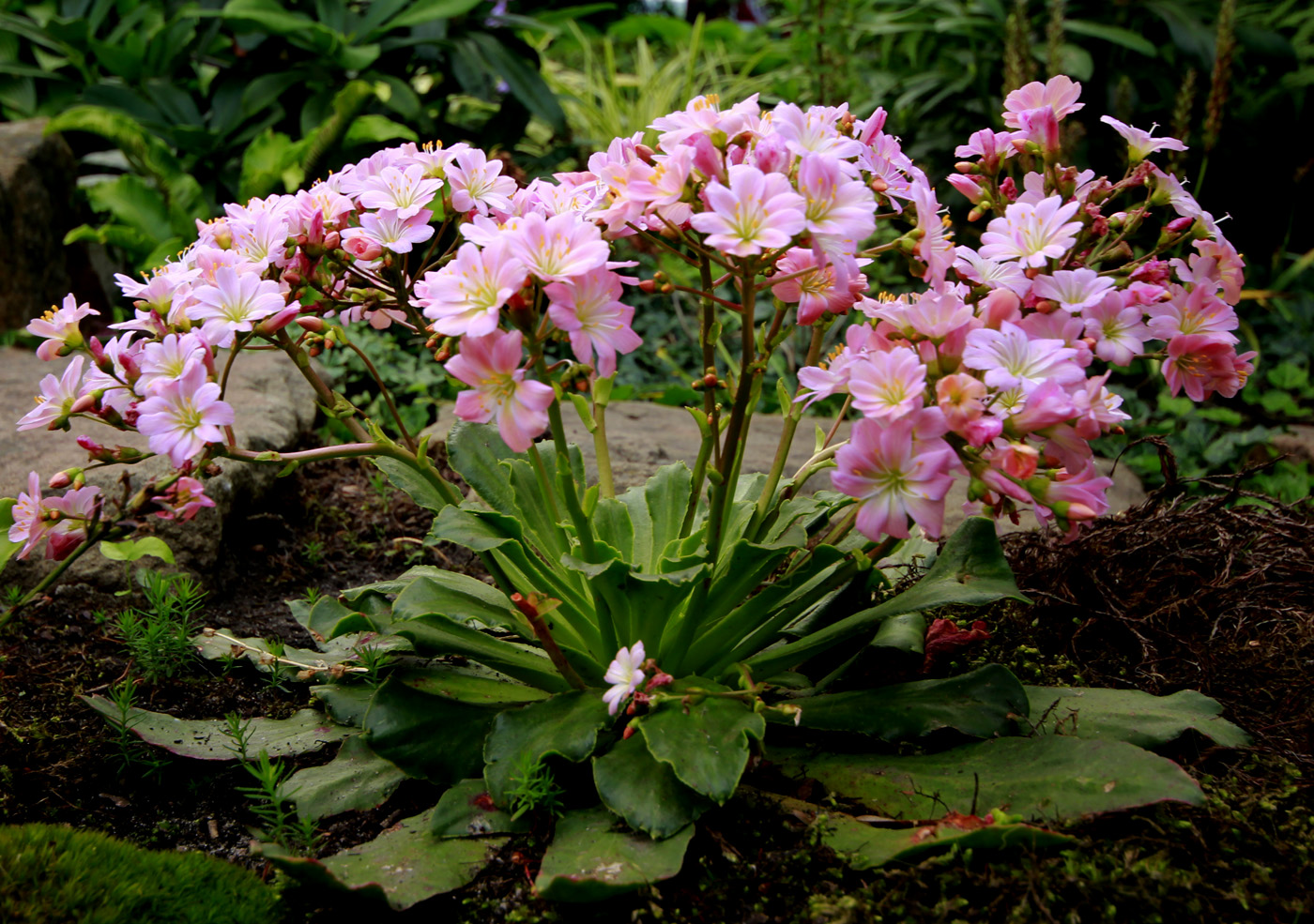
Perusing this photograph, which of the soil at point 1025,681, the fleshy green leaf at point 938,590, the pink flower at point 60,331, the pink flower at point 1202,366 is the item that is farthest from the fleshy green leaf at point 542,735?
the pink flower at point 1202,366

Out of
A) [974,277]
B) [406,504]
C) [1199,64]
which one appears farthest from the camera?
[1199,64]

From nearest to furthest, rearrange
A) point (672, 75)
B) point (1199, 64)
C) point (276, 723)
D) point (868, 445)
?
point (868, 445), point (276, 723), point (1199, 64), point (672, 75)

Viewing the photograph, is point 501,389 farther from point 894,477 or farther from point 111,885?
point 111,885

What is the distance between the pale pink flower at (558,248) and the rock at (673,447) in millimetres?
1577

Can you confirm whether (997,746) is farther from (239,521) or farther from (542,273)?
(239,521)

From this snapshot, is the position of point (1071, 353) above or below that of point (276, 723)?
above

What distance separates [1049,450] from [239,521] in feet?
7.49

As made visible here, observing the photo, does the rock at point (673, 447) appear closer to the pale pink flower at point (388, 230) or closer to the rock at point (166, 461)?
the rock at point (166, 461)

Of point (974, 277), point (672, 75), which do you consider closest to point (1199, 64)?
point (672, 75)

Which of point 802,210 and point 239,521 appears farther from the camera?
point 239,521

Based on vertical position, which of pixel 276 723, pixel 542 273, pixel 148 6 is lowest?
pixel 276 723

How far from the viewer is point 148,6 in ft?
18.2

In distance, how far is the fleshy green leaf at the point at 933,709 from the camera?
157 cm

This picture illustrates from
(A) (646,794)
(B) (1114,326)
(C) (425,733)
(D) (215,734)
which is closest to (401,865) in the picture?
(C) (425,733)
